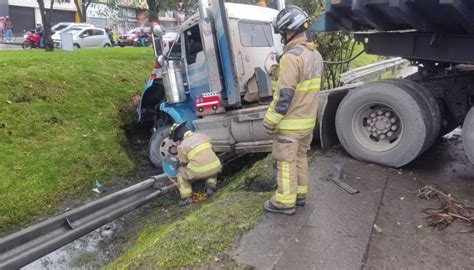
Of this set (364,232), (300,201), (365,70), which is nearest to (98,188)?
(300,201)

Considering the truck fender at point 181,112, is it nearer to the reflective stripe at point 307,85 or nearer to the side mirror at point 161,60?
the side mirror at point 161,60

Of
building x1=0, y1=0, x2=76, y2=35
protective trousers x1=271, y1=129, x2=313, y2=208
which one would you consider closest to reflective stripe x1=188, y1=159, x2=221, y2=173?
protective trousers x1=271, y1=129, x2=313, y2=208

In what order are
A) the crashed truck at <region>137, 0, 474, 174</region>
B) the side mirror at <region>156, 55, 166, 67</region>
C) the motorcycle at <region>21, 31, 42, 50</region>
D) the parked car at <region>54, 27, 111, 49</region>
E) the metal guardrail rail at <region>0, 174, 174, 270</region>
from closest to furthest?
1. the metal guardrail rail at <region>0, 174, 174, 270</region>
2. the crashed truck at <region>137, 0, 474, 174</region>
3. the side mirror at <region>156, 55, 166, 67</region>
4. the motorcycle at <region>21, 31, 42, 50</region>
5. the parked car at <region>54, 27, 111, 49</region>

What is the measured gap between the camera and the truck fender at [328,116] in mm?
5758

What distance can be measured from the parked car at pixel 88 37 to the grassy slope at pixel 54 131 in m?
15.3

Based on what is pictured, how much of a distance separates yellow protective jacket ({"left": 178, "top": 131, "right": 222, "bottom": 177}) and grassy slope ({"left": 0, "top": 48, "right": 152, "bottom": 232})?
1918mm

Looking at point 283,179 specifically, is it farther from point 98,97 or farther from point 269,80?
point 98,97

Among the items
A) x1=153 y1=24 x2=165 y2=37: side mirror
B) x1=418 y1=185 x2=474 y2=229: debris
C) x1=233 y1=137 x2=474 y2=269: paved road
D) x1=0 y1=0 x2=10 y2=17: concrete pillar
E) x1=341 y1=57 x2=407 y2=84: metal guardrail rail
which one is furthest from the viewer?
x1=0 y1=0 x2=10 y2=17: concrete pillar

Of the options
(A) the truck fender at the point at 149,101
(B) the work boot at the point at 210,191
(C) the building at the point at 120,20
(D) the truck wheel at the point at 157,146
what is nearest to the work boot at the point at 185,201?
(B) the work boot at the point at 210,191

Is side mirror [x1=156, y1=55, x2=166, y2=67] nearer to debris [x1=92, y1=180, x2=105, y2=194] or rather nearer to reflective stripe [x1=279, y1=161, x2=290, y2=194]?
debris [x1=92, y1=180, x2=105, y2=194]

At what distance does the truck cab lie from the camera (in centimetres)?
646

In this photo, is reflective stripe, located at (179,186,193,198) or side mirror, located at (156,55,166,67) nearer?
reflective stripe, located at (179,186,193,198)

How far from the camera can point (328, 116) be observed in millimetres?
5832

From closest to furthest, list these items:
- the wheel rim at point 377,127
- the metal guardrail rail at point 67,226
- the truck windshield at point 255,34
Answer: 1. the metal guardrail rail at point 67,226
2. the wheel rim at point 377,127
3. the truck windshield at point 255,34
